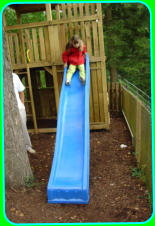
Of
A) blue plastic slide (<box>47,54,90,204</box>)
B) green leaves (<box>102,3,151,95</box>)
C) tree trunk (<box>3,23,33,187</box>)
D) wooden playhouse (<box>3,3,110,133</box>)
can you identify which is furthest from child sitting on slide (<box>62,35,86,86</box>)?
green leaves (<box>102,3,151,95</box>)

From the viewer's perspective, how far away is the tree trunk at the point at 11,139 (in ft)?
14.4

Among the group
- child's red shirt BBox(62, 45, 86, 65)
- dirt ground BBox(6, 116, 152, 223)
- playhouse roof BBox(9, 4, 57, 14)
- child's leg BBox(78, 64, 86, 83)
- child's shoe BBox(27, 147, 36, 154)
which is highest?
playhouse roof BBox(9, 4, 57, 14)

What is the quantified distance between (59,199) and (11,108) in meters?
1.93

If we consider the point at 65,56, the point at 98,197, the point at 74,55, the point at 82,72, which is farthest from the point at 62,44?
the point at 98,197

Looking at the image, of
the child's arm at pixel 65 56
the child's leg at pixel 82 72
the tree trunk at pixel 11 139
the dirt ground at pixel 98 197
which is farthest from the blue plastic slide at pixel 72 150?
the child's arm at pixel 65 56

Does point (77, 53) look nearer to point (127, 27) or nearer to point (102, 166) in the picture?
point (102, 166)

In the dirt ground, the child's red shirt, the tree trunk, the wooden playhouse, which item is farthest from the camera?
the wooden playhouse

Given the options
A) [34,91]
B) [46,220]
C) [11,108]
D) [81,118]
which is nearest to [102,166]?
[81,118]

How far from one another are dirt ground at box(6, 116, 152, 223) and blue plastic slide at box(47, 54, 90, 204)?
25 cm

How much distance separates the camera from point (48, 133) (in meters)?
8.79

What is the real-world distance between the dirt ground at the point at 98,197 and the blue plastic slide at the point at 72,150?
9.8 inches

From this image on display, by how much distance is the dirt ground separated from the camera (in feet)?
13.2

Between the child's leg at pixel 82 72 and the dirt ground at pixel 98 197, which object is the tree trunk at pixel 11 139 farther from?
the child's leg at pixel 82 72

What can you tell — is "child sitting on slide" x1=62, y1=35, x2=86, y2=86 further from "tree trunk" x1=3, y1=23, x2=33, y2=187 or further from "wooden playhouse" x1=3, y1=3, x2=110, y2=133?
"tree trunk" x1=3, y1=23, x2=33, y2=187
